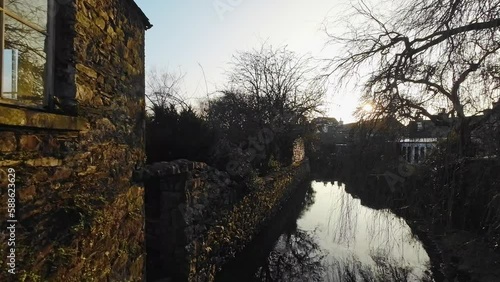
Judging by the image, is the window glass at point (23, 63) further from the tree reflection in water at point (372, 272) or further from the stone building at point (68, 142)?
the tree reflection in water at point (372, 272)

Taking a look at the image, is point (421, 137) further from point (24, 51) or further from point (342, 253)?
point (24, 51)

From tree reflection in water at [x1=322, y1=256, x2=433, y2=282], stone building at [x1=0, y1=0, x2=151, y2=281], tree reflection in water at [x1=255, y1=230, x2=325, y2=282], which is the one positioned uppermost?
stone building at [x1=0, y1=0, x2=151, y2=281]

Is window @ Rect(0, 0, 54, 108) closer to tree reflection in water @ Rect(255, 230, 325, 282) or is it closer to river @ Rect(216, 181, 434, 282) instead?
river @ Rect(216, 181, 434, 282)

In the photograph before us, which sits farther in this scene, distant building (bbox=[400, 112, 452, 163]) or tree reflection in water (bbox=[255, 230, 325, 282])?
tree reflection in water (bbox=[255, 230, 325, 282])

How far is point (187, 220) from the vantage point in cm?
464

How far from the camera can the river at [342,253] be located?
5.05 m

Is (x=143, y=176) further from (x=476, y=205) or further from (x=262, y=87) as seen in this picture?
(x=262, y=87)

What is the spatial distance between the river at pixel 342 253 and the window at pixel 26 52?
4.21 metres

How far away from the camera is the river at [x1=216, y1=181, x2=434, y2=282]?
505 cm

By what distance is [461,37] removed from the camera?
109 inches

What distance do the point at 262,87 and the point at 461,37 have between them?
12494 millimetres

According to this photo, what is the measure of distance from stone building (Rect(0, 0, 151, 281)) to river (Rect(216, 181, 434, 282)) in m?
3.24

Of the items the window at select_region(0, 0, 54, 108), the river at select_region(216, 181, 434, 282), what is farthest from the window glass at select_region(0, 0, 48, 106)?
the river at select_region(216, 181, 434, 282)

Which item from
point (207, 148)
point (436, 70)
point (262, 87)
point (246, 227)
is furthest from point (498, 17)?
point (262, 87)
